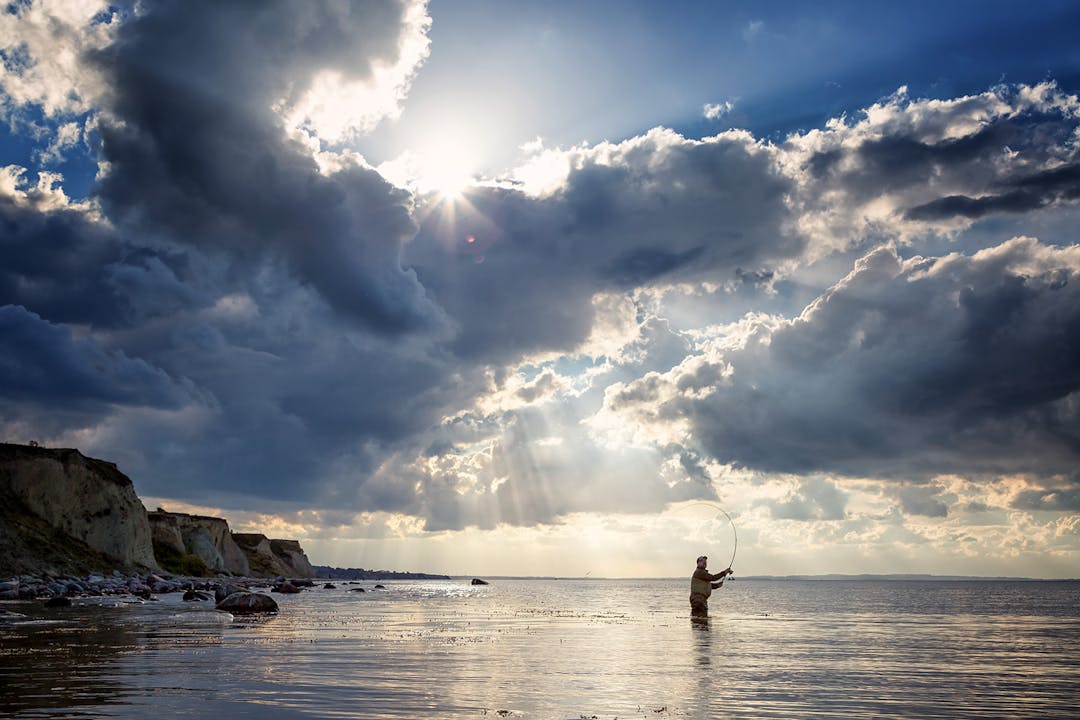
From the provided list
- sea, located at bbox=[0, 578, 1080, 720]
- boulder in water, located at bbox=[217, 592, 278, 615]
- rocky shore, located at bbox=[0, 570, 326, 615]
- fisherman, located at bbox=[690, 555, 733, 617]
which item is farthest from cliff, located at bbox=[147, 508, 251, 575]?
fisherman, located at bbox=[690, 555, 733, 617]

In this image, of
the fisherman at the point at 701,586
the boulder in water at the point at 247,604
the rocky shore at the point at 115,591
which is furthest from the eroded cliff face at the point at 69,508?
the fisherman at the point at 701,586

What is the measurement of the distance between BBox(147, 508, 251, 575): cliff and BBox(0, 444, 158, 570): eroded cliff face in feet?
84.7

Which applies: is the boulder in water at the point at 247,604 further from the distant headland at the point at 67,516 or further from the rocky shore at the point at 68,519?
the distant headland at the point at 67,516

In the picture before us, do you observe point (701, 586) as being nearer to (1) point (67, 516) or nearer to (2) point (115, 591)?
(2) point (115, 591)

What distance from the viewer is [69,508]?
10906cm

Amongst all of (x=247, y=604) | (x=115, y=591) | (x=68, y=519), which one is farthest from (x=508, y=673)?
(x=68, y=519)

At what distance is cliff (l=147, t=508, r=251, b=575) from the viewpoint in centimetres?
14525

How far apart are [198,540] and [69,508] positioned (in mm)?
50036

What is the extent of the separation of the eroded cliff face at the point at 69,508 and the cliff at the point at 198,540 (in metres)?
25.8

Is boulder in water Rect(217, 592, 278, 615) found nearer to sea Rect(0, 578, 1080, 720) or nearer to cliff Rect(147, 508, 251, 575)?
sea Rect(0, 578, 1080, 720)

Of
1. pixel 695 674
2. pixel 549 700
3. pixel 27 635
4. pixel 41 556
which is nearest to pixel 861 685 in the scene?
pixel 695 674

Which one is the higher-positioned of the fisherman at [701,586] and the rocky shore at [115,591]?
the fisherman at [701,586]

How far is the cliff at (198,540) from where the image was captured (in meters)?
145

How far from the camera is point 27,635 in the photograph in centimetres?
3141
